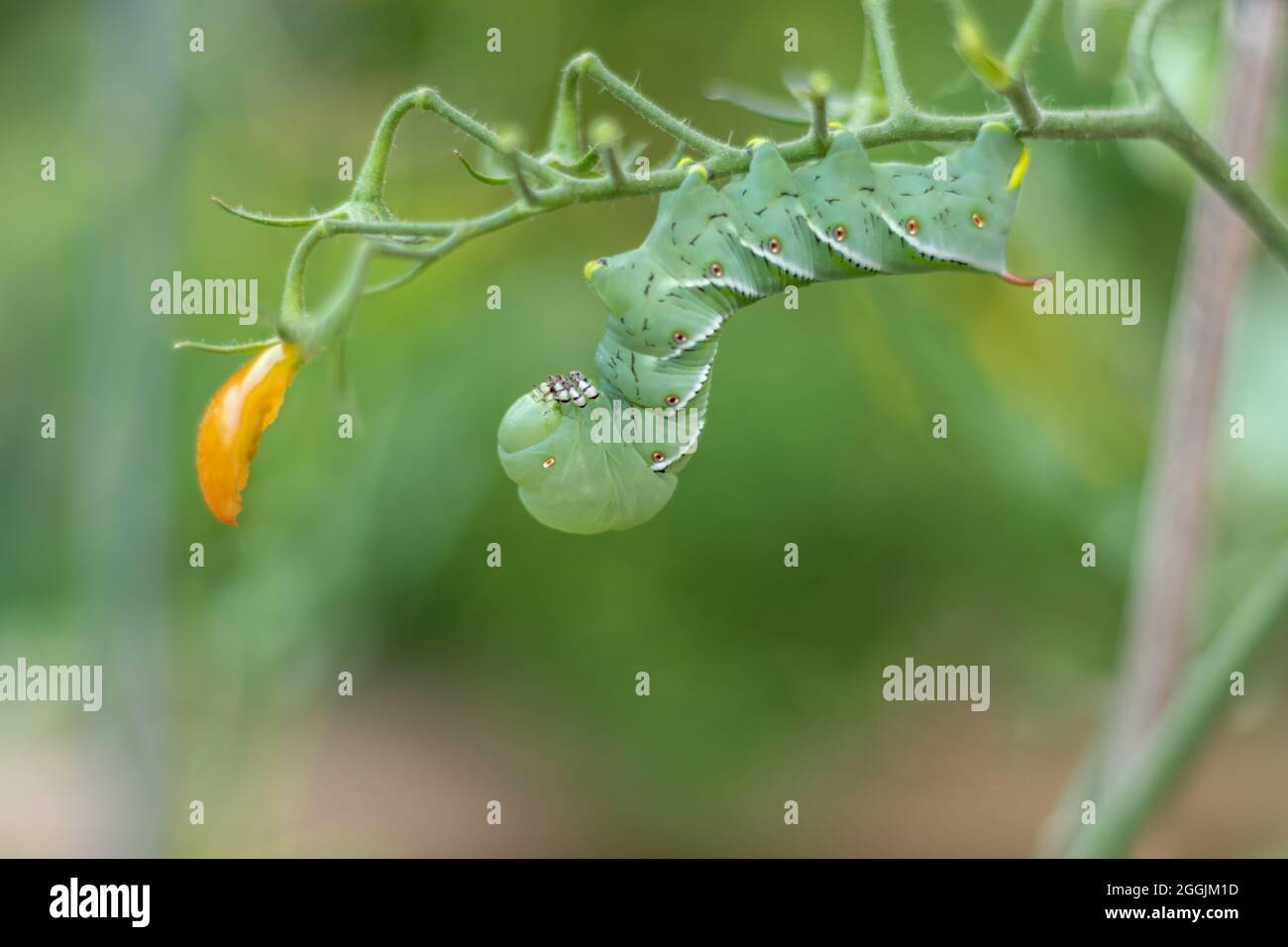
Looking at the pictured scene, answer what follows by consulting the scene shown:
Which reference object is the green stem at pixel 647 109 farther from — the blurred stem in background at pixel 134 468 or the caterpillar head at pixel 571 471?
the blurred stem in background at pixel 134 468

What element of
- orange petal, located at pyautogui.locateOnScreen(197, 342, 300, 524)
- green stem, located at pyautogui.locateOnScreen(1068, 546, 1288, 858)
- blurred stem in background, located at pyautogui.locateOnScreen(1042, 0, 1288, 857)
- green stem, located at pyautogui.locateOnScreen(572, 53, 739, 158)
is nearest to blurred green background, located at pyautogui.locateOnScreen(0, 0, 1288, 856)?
blurred stem in background, located at pyautogui.locateOnScreen(1042, 0, 1288, 857)

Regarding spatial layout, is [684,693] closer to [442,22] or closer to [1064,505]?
[1064,505]

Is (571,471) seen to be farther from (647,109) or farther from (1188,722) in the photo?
(1188,722)

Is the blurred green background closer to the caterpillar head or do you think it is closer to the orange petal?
the caterpillar head

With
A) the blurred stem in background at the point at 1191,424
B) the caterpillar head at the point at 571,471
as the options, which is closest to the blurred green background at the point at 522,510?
the blurred stem in background at the point at 1191,424

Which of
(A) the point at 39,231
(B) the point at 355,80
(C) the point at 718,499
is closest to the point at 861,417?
(C) the point at 718,499

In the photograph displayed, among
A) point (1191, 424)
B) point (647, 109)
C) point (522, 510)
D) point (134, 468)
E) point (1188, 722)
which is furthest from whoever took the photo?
point (522, 510)

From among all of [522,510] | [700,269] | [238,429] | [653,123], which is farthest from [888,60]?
[522,510]
